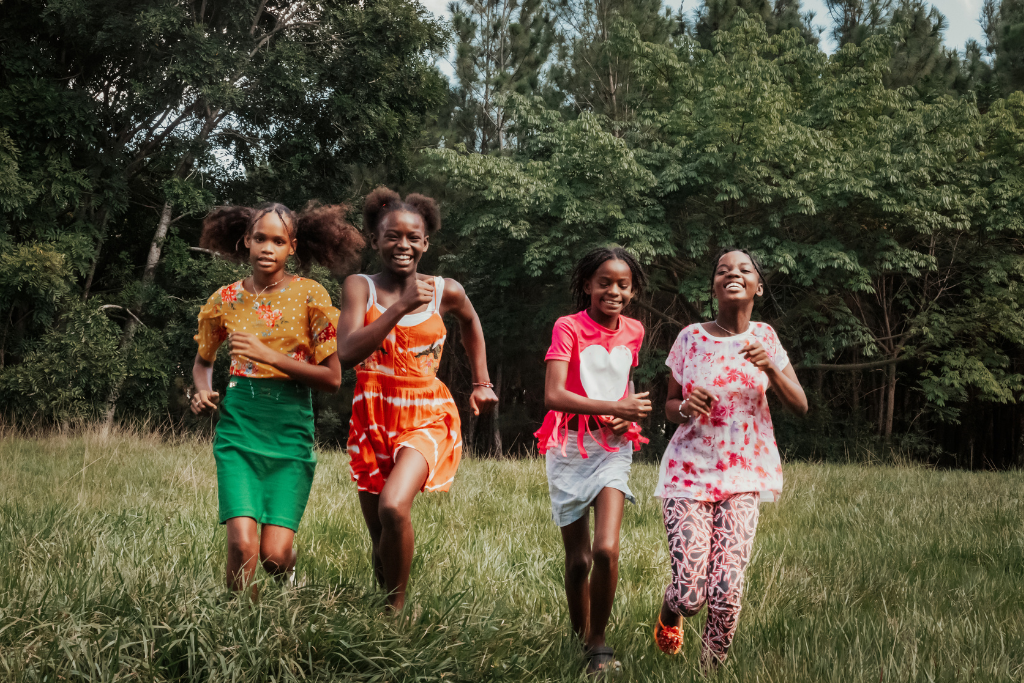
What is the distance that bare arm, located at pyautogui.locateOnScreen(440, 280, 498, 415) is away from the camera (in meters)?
3.63

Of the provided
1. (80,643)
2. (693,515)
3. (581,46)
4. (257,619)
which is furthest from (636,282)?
(581,46)

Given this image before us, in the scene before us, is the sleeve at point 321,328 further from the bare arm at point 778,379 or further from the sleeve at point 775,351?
the sleeve at point 775,351

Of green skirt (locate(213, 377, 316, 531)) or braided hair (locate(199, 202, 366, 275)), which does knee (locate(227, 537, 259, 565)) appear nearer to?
green skirt (locate(213, 377, 316, 531))

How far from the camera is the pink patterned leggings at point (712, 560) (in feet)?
10.8

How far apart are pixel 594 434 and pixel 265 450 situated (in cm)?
134

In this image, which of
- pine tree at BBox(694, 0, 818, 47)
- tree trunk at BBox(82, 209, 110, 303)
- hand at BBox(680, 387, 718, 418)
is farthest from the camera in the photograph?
pine tree at BBox(694, 0, 818, 47)

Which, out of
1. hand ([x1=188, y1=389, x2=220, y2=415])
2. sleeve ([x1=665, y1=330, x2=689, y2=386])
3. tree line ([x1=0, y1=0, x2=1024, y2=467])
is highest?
tree line ([x1=0, y1=0, x2=1024, y2=467])

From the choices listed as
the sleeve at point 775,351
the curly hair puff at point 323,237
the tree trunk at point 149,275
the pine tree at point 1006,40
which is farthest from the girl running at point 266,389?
the pine tree at point 1006,40

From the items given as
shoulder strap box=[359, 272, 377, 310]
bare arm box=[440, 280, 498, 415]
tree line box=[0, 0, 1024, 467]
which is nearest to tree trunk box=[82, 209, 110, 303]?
tree line box=[0, 0, 1024, 467]

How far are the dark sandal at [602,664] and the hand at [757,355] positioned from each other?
1232mm

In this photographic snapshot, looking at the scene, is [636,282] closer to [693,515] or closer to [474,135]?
[693,515]

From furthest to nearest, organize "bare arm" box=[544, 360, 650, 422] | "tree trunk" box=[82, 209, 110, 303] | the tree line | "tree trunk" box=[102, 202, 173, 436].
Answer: "tree trunk" box=[102, 202, 173, 436]
"tree trunk" box=[82, 209, 110, 303]
the tree line
"bare arm" box=[544, 360, 650, 422]

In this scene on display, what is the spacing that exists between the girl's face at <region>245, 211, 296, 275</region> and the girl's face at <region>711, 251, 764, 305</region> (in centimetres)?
187

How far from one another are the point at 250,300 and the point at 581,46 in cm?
2041
